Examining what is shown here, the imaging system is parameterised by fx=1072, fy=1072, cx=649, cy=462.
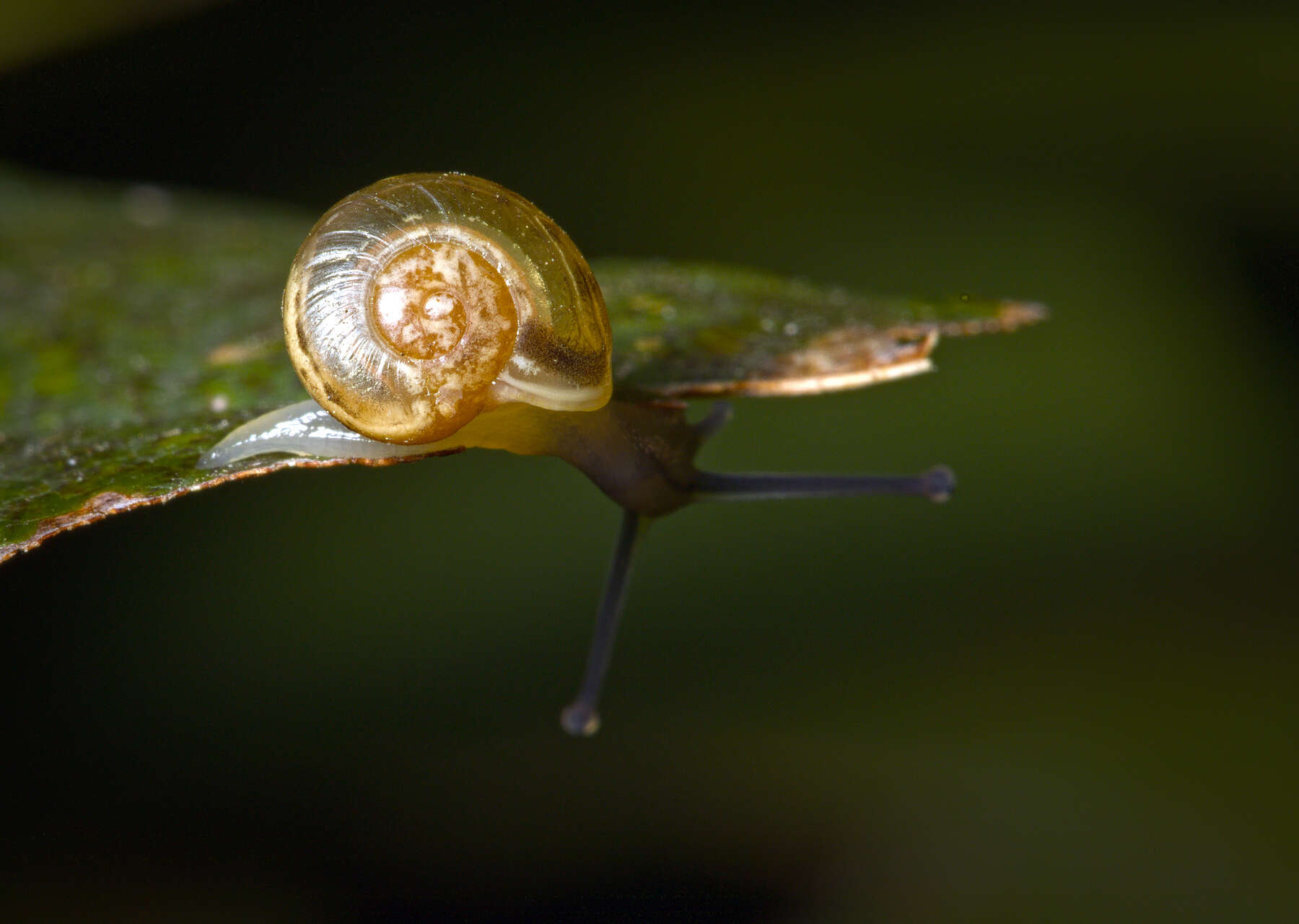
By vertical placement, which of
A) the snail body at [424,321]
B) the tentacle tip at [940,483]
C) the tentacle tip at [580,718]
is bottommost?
the tentacle tip at [580,718]

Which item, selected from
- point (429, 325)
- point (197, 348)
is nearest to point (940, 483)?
point (429, 325)

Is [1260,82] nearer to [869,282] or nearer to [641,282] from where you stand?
[869,282]

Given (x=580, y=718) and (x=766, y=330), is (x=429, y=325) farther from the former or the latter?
(x=580, y=718)

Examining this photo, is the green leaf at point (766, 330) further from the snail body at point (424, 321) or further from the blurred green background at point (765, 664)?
the blurred green background at point (765, 664)

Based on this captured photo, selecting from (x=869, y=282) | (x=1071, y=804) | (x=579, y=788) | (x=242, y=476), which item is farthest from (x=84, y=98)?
(x=1071, y=804)

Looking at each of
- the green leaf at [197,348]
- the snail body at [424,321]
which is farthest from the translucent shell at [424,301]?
the green leaf at [197,348]

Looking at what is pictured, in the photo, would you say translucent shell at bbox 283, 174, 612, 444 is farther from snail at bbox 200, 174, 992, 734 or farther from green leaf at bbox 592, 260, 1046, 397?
green leaf at bbox 592, 260, 1046, 397
